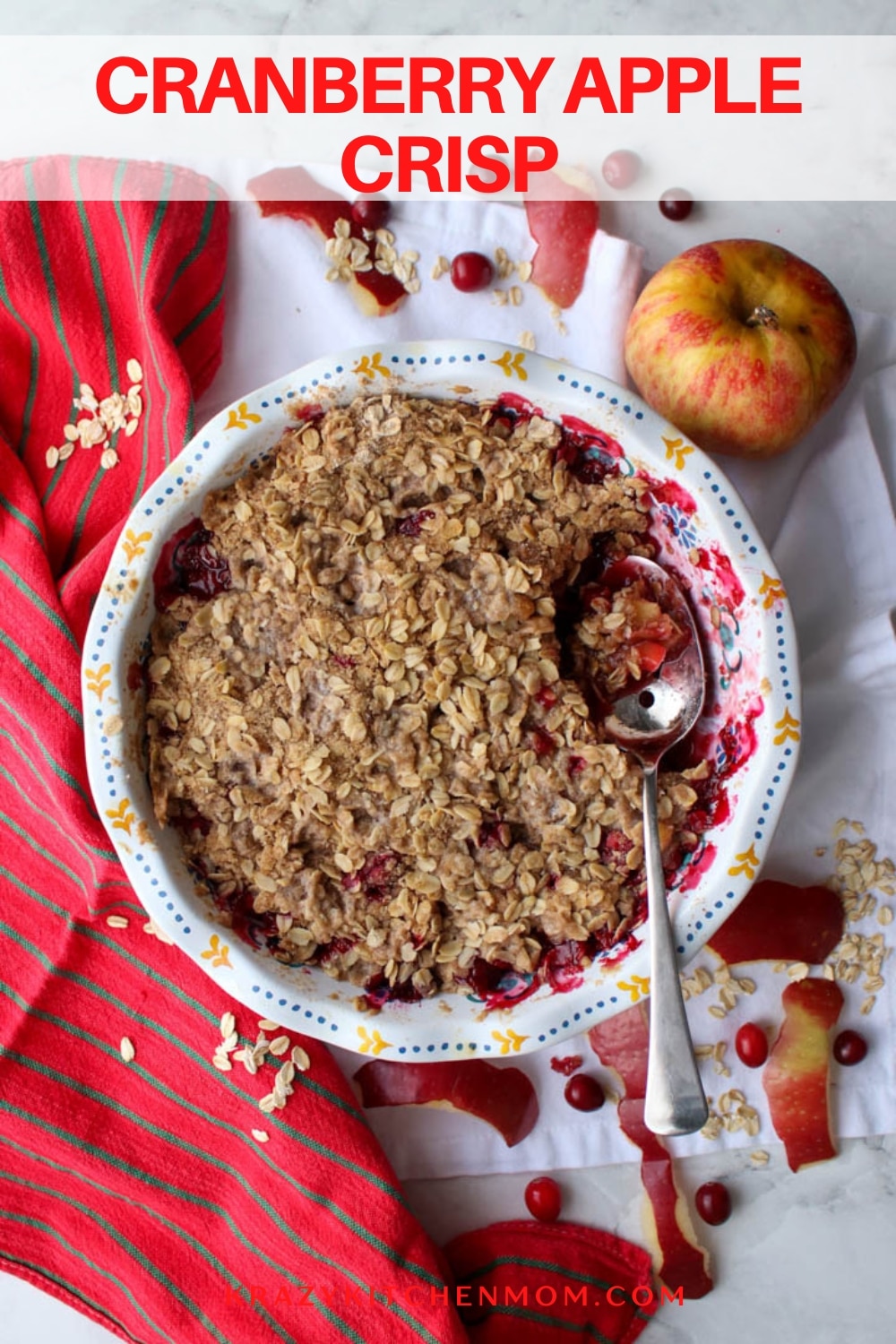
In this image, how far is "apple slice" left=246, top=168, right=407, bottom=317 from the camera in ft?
5.85

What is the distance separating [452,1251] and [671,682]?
905 mm

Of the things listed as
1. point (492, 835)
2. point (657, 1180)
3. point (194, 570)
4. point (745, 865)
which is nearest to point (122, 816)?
point (194, 570)

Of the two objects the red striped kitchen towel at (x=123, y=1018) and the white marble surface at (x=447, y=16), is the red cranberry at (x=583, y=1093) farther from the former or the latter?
the white marble surface at (x=447, y=16)

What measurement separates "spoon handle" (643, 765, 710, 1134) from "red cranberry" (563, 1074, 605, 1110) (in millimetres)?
365

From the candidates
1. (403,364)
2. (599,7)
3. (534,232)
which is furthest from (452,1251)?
→ (599,7)

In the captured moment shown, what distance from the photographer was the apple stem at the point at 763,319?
5.24ft

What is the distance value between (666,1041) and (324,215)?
48.1 inches

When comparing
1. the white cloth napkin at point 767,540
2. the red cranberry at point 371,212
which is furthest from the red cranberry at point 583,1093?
the red cranberry at point 371,212

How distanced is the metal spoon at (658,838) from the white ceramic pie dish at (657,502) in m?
0.06

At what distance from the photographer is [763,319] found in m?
1.60

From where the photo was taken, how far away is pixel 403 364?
145 cm

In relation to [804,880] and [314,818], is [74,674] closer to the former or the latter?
[314,818]

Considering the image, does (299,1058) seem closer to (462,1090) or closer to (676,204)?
(462,1090)

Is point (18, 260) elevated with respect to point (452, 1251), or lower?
elevated
